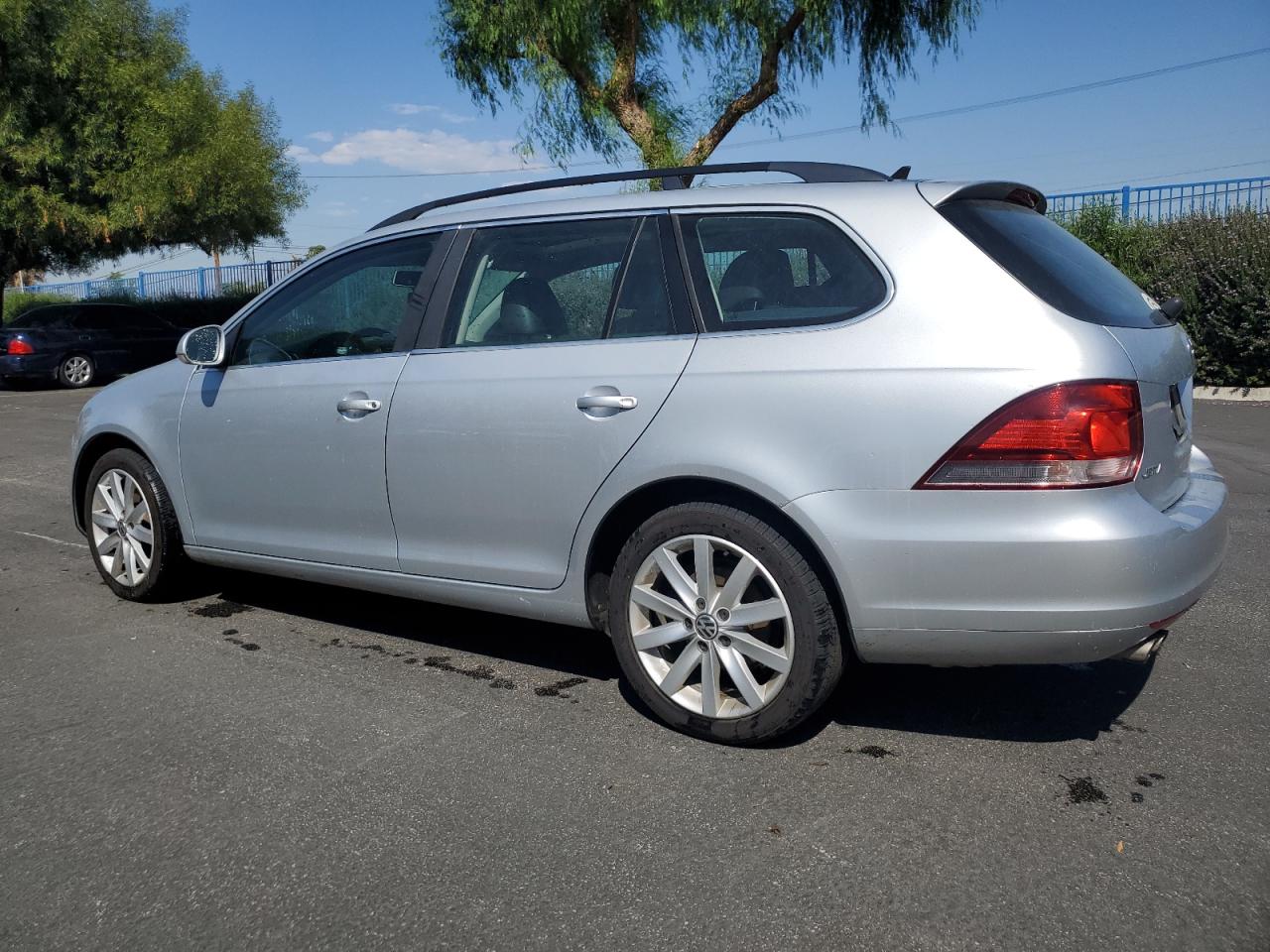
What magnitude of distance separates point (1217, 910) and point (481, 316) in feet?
9.56

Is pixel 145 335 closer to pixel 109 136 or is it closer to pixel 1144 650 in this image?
pixel 109 136

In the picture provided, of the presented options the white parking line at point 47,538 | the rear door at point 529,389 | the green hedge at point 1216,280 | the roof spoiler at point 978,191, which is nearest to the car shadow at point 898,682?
the rear door at point 529,389

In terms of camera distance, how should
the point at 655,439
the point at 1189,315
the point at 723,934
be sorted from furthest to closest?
the point at 1189,315
the point at 655,439
the point at 723,934

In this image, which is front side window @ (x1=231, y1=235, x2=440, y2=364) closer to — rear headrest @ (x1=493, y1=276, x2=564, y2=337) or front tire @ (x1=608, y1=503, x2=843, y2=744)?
rear headrest @ (x1=493, y1=276, x2=564, y2=337)

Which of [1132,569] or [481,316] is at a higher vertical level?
[481,316]

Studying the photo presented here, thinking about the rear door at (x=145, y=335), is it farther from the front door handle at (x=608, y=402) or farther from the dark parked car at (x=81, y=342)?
the front door handle at (x=608, y=402)

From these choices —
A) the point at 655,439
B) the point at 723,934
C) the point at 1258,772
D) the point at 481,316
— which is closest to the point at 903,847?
the point at 723,934

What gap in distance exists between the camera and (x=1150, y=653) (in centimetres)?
325

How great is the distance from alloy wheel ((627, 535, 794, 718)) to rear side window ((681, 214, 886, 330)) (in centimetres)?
73

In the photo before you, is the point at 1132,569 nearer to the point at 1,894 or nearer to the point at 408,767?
the point at 408,767

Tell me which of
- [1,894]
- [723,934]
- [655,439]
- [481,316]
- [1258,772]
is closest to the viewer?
[723,934]

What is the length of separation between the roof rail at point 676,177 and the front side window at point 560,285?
0.25 meters

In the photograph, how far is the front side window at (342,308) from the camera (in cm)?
441

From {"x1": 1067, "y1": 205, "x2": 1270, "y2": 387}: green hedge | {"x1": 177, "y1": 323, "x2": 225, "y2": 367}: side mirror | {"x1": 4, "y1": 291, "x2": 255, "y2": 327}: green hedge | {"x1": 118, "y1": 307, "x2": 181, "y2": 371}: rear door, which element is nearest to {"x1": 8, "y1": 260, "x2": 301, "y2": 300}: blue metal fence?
{"x1": 4, "y1": 291, "x2": 255, "y2": 327}: green hedge
